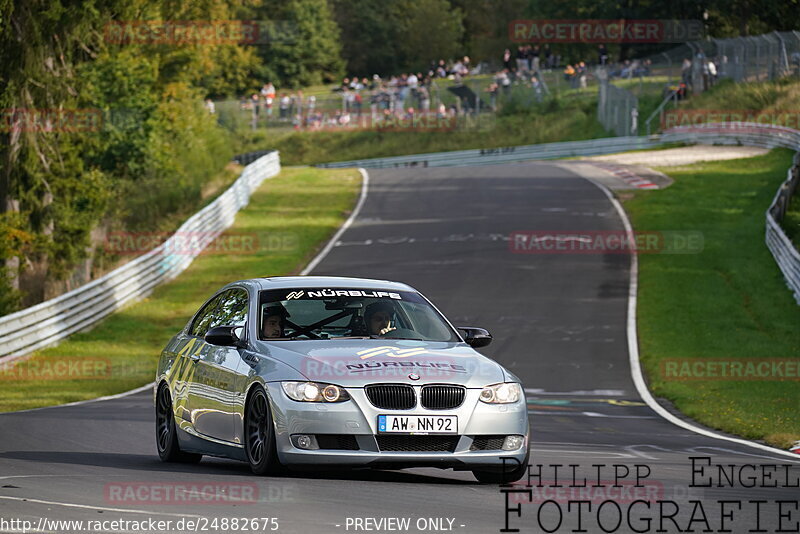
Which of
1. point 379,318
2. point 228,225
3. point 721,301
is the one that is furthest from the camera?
point 228,225

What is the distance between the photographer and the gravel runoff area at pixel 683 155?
2156 inches

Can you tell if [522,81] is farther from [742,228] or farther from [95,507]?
[95,507]

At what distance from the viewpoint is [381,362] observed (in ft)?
31.2

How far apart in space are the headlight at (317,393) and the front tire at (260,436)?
26 centimetres

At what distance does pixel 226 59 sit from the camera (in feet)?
227

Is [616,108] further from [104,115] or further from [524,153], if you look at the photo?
[104,115]

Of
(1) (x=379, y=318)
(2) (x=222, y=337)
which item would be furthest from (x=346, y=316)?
(2) (x=222, y=337)

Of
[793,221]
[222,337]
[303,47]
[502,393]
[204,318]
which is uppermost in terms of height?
[222,337]

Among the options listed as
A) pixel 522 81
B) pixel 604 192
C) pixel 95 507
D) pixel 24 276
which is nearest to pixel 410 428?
pixel 95 507

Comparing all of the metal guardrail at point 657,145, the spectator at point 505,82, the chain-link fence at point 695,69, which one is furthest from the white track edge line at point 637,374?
the spectator at point 505,82

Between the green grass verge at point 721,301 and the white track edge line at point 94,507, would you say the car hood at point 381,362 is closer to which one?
the white track edge line at point 94,507

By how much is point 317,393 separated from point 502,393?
1.32 meters

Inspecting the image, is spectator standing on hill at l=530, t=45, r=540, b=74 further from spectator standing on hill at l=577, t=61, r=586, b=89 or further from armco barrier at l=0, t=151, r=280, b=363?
armco barrier at l=0, t=151, r=280, b=363

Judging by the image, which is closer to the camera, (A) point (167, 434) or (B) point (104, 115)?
(A) point (167, 434)
